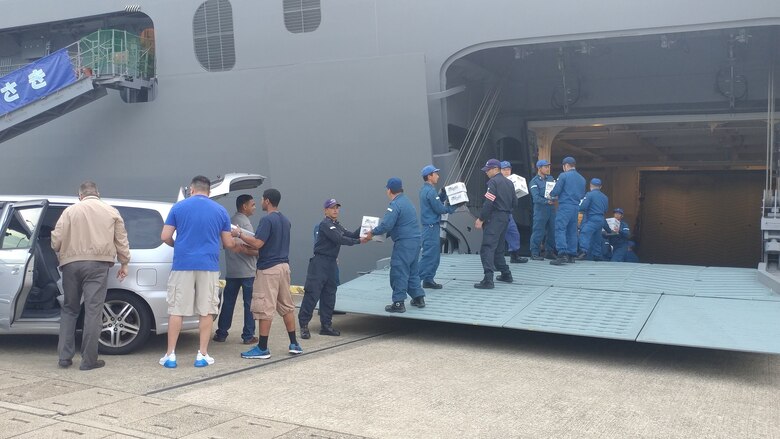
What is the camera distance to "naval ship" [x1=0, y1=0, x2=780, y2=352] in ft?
34.1

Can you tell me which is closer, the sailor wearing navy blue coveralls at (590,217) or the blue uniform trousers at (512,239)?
the blue uniform trousers at (512,239)

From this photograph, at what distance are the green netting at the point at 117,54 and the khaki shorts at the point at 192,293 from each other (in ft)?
22.9

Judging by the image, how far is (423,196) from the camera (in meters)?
8.45

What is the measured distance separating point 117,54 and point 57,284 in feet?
21.4

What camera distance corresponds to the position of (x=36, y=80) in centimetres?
1241

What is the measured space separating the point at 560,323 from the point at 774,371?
6.04 ft

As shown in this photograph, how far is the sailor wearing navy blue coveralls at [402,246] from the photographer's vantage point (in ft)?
25.4

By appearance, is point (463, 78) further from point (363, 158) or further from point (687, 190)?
point (687, 190)

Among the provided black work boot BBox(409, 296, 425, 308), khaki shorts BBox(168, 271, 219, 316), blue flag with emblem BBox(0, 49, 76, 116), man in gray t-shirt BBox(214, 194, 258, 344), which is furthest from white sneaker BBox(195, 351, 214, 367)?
blue flag with emblem BBox(0, 49, 76, 116)

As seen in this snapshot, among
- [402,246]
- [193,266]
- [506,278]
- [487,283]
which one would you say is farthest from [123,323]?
[506,278]

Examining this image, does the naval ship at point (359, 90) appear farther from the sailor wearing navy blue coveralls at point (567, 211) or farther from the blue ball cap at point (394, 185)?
the sailor wearing navy blue coveralls at point (567, 211)

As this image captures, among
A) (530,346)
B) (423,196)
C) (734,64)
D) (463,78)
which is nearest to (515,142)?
(463,78)

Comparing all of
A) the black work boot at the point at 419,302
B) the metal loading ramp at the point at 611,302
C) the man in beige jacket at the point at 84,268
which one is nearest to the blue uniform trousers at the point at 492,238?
the metal loading ramp at the point at 611,302

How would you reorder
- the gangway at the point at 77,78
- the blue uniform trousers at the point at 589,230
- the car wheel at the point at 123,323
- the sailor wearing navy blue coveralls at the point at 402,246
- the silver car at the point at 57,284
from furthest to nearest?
the gangway at the point at 77,78 < the blue uniform trousers at the point at 589,230 < the sailor wearing navy blue coveralls at the point at 402,246 < the car wheel at the point at 123,323 < the silver car at the point at 57,284
